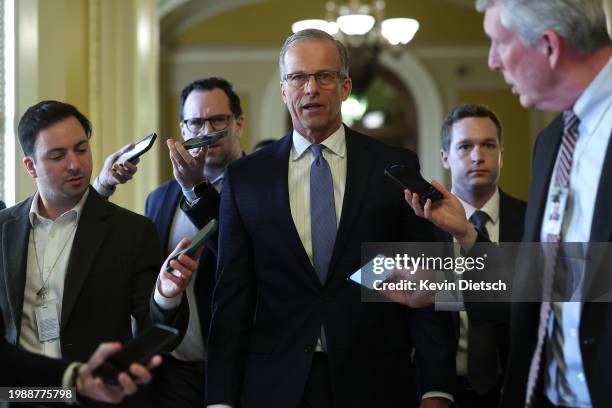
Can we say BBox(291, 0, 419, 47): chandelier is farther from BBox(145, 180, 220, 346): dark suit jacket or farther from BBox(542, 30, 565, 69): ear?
BBox(542, 30, 565, 69): ear

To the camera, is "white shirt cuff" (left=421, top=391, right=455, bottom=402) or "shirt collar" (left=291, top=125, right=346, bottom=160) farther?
"shirt collar" (left=291, top=125, right=346, bottom=160)

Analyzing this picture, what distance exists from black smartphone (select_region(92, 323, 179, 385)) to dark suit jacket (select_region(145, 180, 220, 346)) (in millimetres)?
1141

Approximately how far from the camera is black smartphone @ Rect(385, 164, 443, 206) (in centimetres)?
273

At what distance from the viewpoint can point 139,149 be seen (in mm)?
3557

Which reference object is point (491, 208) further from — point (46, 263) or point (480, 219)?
point (46, 263)

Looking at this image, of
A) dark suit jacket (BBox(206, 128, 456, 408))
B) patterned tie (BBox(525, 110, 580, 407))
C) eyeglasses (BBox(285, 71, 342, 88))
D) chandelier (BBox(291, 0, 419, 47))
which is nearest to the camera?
patterned tie (BBox(525, 110, 580, 407))

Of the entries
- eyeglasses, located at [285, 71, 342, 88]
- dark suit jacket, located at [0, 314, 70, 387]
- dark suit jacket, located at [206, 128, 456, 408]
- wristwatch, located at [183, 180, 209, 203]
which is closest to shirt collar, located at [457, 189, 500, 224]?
dark suit jacket, located at [206, 128, 456, 408]

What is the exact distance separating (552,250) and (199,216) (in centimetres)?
162

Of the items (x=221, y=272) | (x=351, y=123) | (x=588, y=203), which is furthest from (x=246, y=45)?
(x=588, y=203)

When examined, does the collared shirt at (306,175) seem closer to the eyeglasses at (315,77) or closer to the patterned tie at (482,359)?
the eyeglasses at (315,77)

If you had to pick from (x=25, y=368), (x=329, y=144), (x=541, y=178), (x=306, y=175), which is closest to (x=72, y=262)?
(x=25, y=368)

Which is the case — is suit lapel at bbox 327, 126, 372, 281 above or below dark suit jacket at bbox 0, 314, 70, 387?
above

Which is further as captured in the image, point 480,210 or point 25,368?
point 480,210

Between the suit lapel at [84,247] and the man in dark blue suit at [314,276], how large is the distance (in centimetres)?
44
